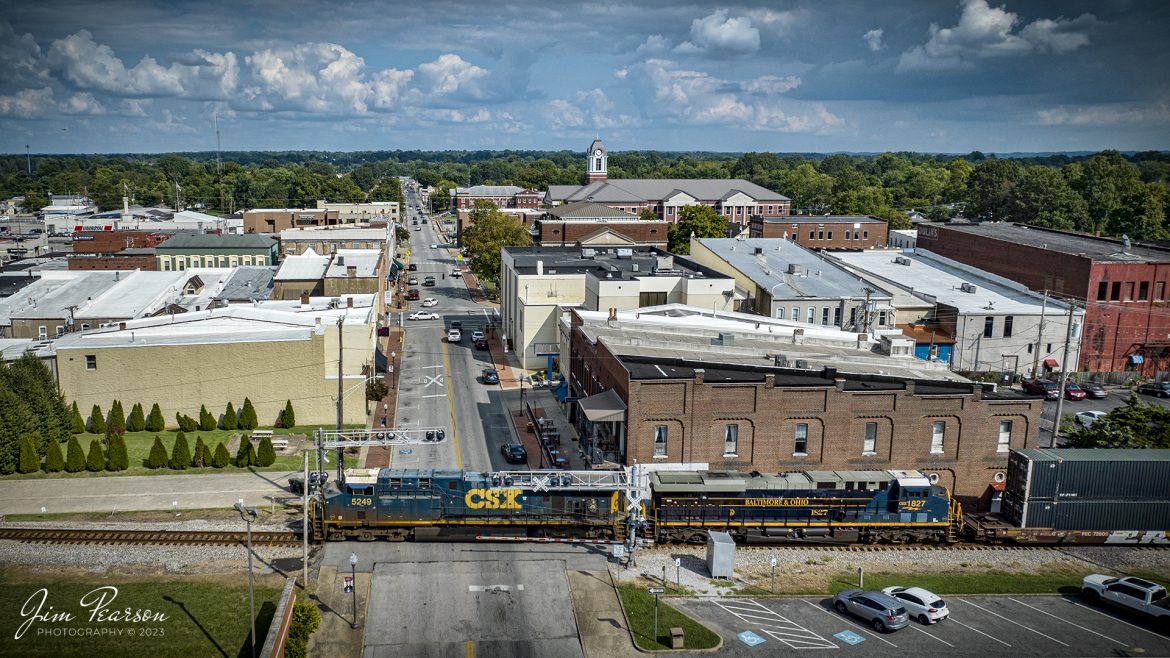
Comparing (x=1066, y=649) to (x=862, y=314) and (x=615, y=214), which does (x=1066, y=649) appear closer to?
(x=862, y=314)

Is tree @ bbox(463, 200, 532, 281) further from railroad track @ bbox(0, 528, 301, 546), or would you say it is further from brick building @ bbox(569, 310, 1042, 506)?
railroad track @ bbox(0, 528, 301, 546)

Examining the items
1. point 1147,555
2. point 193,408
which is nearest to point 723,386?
point 1147,555

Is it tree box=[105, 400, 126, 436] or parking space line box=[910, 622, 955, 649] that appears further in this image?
tree box=[105, 400, 126, 436]

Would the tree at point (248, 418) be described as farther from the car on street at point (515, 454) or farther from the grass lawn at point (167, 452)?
the car on street at point (515, 454)

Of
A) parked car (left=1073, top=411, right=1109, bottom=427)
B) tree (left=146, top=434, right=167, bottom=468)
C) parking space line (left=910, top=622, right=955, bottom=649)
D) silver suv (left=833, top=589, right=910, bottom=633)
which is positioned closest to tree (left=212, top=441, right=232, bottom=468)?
tree (left=146, top=434, right=167, bottom=468)

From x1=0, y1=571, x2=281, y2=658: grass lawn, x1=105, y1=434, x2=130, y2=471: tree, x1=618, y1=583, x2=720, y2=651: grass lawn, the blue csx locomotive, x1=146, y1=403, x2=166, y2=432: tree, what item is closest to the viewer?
x1=0, y1=571, x2=281, y2=658: grass lawn

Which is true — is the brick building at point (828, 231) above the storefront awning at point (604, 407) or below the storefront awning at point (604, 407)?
above

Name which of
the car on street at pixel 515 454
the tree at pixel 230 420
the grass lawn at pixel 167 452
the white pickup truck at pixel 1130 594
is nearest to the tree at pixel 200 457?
the grass lawn at pixel 167 452
